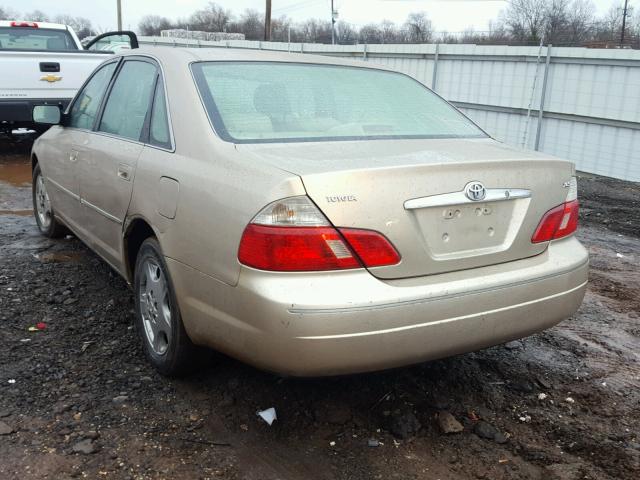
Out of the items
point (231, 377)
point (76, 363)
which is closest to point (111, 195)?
point (76, 363)

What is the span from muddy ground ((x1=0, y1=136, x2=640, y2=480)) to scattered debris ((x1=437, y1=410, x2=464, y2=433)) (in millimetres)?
27

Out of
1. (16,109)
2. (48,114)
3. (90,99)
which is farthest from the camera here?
(16,109)

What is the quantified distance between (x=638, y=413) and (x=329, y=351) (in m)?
1.70

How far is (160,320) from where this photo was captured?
127 inches

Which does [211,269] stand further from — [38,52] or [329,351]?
[38,52]

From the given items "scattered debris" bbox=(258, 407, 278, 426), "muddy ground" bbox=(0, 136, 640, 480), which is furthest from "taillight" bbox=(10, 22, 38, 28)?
"scattered debris" bbox=(258, 407, 278, 426)

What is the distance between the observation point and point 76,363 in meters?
3.43

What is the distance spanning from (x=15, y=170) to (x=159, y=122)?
7394mm

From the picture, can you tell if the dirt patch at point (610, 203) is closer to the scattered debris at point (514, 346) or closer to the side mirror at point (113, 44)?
the scattered debris at point (514, 346)

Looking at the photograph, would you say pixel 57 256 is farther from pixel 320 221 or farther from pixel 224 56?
pixel 320 221

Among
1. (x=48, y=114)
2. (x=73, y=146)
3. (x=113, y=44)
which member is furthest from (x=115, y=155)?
(x=113, y=44)

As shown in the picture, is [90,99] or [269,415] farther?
[90,99]

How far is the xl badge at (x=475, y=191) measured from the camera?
2.59 meters

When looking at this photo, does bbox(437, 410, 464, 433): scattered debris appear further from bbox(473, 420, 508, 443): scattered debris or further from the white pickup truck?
the white pickup truck
